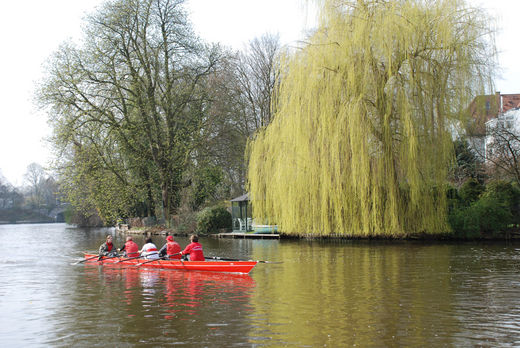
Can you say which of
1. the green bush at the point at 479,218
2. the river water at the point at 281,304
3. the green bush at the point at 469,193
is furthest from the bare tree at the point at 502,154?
the river water at the point at 281,304

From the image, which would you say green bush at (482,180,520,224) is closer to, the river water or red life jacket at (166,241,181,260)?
the river water

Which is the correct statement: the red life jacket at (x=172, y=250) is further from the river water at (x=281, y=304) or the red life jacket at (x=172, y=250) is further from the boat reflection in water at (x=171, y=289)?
the river water at (x=281, y=304)

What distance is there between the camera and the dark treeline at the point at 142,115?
97.3 feet

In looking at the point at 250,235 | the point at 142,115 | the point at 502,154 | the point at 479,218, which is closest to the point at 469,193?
the point at 479,218

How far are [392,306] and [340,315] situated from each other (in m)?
1.21

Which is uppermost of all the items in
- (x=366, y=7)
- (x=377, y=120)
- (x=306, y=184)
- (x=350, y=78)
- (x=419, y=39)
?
(x=366, y=7)

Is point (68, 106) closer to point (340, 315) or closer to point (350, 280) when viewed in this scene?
point (350, 280)

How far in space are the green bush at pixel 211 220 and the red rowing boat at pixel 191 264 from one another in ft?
50.1

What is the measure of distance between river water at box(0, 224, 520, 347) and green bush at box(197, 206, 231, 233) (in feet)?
51.2

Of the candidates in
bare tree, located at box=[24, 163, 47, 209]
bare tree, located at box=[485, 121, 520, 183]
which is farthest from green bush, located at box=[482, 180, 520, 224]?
bare tree, located at box=[24, 163, 47, 209]

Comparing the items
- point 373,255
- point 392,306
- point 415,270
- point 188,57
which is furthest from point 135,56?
point 392,306

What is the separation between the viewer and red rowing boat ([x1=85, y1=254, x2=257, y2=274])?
1352 cm

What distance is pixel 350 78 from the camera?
18812mm

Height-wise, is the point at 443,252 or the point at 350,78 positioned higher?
the point at 350,78
